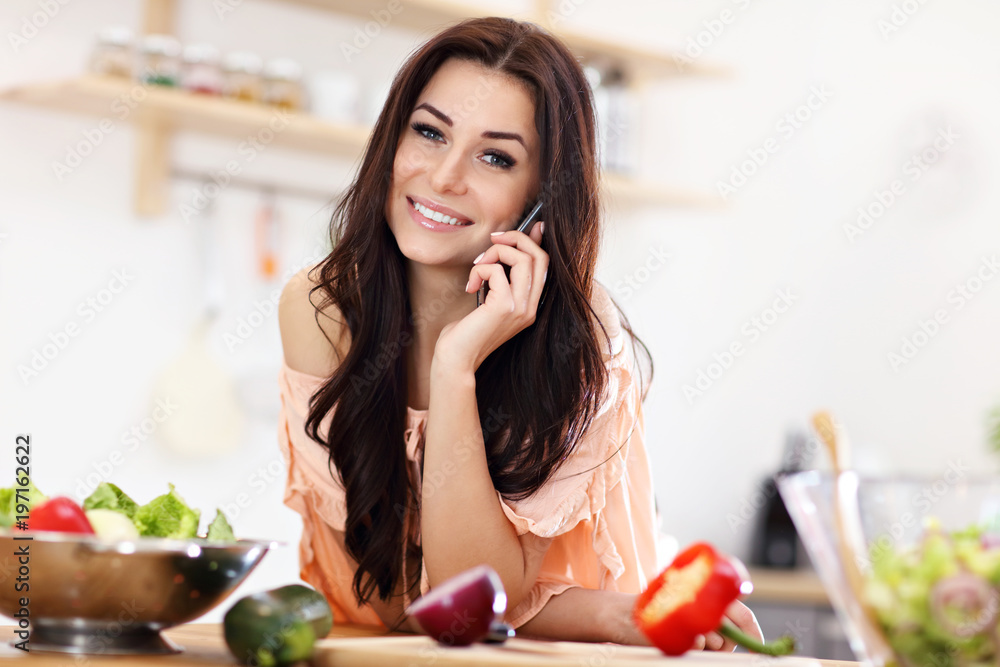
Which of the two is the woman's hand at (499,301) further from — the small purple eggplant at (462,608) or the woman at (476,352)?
the small purple eggplant at (462,608)

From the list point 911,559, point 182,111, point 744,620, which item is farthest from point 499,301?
point 182,111

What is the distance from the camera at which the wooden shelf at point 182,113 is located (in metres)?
2.03

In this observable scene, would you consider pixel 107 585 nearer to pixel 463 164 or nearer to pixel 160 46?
pixel 463 164

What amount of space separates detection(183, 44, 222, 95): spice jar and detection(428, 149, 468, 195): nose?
99 centimetres

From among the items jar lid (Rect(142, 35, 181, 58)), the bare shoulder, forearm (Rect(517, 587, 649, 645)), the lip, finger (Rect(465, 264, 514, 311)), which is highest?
jar lid (Rect(142, 35, 181, 58))

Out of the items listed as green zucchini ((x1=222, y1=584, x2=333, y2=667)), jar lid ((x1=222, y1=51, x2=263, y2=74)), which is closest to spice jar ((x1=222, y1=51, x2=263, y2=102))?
jar lid ((x1=222, y1=51, x2=263, y2=74))

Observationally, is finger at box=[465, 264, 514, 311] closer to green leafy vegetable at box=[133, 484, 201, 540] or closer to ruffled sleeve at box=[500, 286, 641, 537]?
ruffled sleeve at box=[500, 286, 641, 537]

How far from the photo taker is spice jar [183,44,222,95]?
86.7 inches

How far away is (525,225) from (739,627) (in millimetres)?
617

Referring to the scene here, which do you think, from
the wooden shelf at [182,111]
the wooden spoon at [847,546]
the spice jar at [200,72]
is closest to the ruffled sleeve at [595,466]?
the wooden spoon at [847,546]

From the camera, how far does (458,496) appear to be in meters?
1.23

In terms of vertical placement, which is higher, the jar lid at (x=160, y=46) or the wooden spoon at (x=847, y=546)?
the jar lid at (x=160, y=46)

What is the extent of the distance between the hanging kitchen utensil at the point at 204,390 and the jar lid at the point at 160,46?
374 mm

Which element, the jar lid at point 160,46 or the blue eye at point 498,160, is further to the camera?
the jar lid at point 160,46
